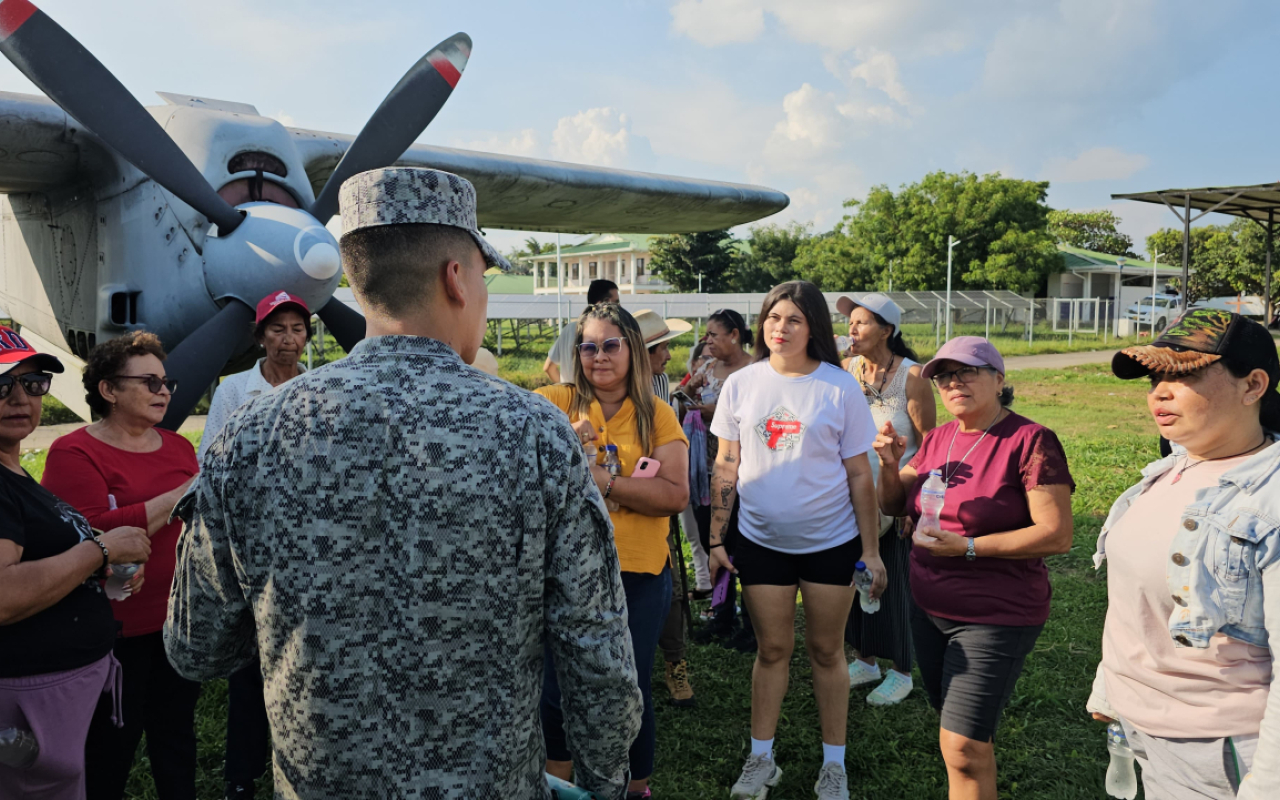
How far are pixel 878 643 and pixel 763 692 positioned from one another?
4.25ft

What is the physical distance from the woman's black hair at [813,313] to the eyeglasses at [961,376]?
0.69 metres

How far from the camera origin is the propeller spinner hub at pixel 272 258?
5.55 meters

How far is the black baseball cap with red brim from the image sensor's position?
247cm

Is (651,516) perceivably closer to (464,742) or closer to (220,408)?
(464,742)

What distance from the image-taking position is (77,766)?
2373mm

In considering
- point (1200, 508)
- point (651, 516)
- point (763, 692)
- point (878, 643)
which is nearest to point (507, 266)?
point (651, 516)

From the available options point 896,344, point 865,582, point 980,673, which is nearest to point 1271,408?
point 980,673

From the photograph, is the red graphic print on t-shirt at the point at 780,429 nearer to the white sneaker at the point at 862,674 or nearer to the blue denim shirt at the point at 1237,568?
the blue denim shirt at the point at 1237,568

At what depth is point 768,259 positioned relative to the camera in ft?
194

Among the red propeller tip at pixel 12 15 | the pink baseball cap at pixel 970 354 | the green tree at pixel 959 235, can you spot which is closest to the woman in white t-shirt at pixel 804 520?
the pink baseball cap at pixel 970 354

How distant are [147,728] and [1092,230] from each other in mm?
82559

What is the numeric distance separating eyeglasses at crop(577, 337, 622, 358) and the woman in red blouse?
1606mm

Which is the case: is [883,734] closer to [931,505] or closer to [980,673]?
[980,673]

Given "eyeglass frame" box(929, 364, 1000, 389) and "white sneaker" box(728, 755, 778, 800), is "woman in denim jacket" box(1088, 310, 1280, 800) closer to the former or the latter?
"eyeglass frame" box(929, 364, 1000, 389)
